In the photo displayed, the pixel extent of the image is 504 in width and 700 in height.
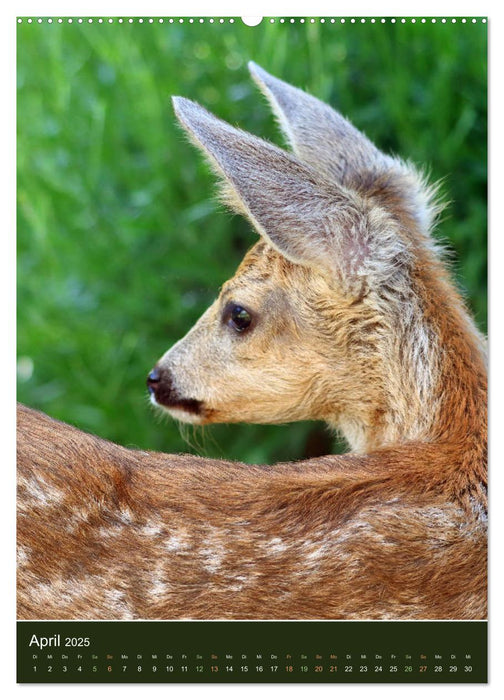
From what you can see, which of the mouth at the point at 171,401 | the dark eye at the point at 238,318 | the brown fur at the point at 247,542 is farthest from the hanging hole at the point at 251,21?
the brown fur at the point at 247,542

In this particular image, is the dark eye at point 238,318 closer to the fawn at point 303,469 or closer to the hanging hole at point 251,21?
the fawn at point 303,469

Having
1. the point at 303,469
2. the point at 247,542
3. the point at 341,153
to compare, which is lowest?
the point at 247,542

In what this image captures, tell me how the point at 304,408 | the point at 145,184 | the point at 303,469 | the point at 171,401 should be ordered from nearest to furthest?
the point at 303,469 → the point at 304,408 → the point at 171,401 → the point at 145,184

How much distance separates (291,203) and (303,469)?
70 centimetres

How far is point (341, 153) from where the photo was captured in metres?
3.27

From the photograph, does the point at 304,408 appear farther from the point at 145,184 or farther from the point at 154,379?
the point at 145,184

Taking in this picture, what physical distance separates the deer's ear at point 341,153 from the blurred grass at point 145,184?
0.25 meters

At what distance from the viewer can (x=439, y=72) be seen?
11.6 feet

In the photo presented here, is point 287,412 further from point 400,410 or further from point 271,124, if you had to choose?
point 271,124

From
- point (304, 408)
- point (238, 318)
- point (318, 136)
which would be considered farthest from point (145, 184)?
point (304, 408)

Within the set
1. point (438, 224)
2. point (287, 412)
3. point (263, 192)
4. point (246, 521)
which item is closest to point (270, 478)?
point (246, 521)

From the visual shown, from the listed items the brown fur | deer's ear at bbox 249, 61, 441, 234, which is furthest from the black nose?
deer's ear at bbox 249, 61, 441, 234

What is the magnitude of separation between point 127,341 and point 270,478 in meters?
1.75

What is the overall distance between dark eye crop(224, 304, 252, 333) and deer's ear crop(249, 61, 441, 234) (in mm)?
535
